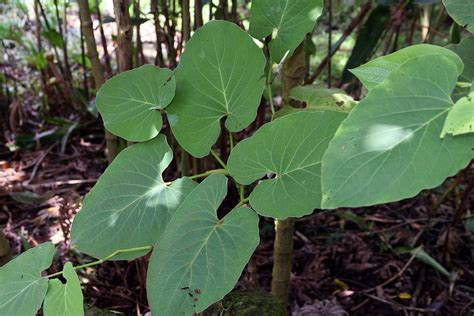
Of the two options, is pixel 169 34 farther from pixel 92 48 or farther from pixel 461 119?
pixel 461 119

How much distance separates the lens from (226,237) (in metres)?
0.60

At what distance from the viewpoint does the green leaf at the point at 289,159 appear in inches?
22.4

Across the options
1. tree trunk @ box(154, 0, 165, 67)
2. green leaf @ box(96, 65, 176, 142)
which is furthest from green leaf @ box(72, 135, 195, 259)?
tree trunk @ box(154, 0, 165, 67)

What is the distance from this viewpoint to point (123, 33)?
2.75ft

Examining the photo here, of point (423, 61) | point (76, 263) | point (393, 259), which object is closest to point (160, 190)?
point (423, 61)

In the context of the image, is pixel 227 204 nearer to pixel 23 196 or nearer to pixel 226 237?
pixel 23 196

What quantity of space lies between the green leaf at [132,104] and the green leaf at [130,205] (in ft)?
0.09

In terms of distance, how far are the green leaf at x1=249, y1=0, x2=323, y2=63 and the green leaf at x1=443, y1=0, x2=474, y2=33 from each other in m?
0.18

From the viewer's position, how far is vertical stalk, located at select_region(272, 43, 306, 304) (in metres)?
0.85

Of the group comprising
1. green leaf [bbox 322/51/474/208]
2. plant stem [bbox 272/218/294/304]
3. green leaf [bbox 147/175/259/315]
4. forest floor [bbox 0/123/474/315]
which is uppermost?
green leaf [bbox 322/51/474/208]

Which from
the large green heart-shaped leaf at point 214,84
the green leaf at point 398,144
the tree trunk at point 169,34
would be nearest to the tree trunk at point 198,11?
the tree trunk at point 169,34

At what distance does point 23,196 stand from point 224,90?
1.24 m

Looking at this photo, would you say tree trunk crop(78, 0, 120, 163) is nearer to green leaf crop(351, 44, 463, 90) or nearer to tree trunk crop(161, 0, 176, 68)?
tree trunk crop(161, 0, 176, 68)

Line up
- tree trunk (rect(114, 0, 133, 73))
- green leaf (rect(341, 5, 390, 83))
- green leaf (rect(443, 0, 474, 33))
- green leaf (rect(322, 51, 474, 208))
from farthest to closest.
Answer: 1. green leaf (rect(341, 5, 390, 83))
2. tree trunk (rect(114, 0, 133, 73))
3. green leaf (rect(443, 0, 474, 33))
4. green leaf (rect(322, 51, 474, 208))
